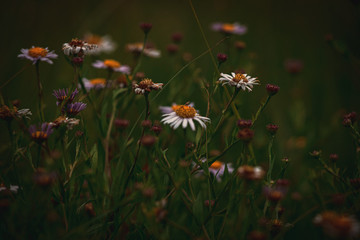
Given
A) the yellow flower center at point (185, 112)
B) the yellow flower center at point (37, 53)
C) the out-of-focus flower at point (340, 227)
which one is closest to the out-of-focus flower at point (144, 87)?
the yellow flower center at point (185, 112)

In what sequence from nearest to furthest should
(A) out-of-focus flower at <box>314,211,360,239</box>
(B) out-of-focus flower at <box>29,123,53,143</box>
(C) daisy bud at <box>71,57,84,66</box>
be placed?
(A) out-of-focus flower at <box>314,211,360,239</box> → (B) out-of-focus flower at <box>29,123,53,143</box> → (C) daisy bud at <box>71,57,84,66</box>

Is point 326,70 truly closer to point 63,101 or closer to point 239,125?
point 239,125

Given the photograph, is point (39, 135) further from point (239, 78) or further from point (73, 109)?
point (239, 78)

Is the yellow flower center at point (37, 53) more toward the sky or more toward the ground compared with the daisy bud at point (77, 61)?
more toward the sky

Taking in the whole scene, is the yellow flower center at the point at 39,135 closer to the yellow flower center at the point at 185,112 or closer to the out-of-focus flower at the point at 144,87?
the out-of-focus flower at the point at 144,87

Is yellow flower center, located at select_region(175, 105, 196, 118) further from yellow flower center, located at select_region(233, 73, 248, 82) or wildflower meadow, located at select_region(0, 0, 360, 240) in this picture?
yellow flower center, located at select_region(233, 73, 248, 82)

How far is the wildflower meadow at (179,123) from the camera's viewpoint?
33.8 inches

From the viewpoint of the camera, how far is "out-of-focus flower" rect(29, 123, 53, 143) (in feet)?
2.76

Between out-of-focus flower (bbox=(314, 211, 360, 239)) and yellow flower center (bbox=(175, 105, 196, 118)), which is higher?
yellow flower center (bbox=(175, 105, 196, 118))

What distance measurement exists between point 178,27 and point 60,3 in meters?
1.37

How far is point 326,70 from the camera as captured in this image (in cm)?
274

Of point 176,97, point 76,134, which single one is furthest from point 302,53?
point 76,134

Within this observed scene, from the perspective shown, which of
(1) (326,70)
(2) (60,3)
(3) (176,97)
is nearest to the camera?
(3) (176,97)

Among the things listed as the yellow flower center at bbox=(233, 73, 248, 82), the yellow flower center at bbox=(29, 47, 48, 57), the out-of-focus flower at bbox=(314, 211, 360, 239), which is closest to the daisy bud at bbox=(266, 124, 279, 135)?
the yellow flower center at bbox=(233, 73, 248, 82)
